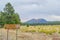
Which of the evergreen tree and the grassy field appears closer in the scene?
the grassy field

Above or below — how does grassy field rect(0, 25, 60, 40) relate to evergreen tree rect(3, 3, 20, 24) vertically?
below

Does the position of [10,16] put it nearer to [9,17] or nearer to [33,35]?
[9,17]

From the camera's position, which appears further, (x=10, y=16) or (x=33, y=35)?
(x=10, y=16)

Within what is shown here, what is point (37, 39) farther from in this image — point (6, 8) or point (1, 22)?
point (6, 8)

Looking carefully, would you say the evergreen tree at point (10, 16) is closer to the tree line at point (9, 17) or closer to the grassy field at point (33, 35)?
the tree line at point (9, 17)

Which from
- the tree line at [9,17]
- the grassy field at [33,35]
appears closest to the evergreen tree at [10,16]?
the tree line at [9,17]

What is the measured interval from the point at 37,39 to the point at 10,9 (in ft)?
195

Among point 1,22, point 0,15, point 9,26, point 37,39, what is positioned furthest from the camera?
point 0,15

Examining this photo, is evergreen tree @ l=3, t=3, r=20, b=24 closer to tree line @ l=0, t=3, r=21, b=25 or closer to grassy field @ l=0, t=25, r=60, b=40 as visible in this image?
tree line @ l=0, t=3, r=21, b=25

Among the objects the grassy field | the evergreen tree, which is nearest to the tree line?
the evergreen tree

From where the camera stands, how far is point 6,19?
74438mm

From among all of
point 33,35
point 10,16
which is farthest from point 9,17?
point 33,35

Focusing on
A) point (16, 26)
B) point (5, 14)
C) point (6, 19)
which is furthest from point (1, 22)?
point (16, 26)

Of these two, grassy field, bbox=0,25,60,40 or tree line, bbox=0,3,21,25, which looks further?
tree line, bbox=0,3,21,25
